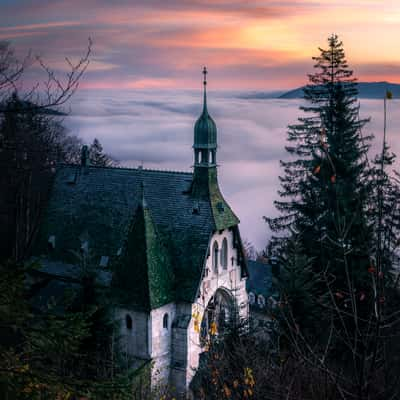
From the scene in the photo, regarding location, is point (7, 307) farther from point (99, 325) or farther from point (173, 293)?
point (173, 293)

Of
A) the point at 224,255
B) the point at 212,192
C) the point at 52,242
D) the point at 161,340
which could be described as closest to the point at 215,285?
the point at 224,255

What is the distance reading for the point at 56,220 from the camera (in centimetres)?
2969

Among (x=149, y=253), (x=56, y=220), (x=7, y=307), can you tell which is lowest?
(x=7, y=307)

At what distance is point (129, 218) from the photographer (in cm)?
2742

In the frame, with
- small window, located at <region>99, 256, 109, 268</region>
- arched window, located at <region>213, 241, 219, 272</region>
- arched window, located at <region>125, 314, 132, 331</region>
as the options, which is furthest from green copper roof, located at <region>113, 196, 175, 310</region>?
arched window, located at <region>213, 241, 219, 272</region>

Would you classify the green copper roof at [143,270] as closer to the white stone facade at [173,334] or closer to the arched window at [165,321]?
the white stone facade at [173,334]

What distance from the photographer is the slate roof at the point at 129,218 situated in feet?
83.7

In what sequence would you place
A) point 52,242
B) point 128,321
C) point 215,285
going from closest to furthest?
point 128,321 < point 215,285 < point 52,242

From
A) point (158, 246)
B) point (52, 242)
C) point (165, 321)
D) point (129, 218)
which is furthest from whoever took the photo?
point (52, 242)

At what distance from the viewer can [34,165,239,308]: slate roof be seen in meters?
25.5

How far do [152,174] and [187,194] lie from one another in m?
2.60

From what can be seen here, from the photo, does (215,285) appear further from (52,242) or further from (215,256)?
(52,242)

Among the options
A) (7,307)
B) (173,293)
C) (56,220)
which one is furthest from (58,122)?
(7,307)

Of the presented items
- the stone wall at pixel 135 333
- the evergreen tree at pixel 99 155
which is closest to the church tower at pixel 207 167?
the stone wall at pixel 135 333
